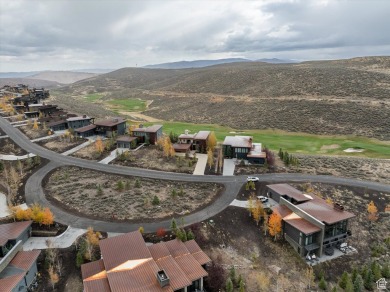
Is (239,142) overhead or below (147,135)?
below

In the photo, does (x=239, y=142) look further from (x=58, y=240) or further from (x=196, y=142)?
(x=58, y=240)

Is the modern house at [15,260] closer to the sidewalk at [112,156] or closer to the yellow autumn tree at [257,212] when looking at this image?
the sidewalk at [112,156]

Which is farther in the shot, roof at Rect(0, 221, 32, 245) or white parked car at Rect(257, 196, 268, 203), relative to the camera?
white parked car at Rect(257, 196, 268, 203)

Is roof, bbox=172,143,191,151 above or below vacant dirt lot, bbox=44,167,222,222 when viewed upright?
above

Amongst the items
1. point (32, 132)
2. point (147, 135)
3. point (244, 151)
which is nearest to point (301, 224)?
point (244, 151)

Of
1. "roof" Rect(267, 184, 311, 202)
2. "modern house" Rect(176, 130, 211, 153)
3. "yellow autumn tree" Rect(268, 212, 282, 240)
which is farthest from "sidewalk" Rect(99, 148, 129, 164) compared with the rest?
"yellow autumn tree" Rect(268, 212, 282, 240)

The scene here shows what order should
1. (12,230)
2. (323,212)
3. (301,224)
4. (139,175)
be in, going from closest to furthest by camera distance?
(12,230) → (301,224) → (323,212) → (139,175)

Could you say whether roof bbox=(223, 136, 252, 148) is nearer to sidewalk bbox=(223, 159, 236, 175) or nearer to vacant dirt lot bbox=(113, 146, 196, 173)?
sidewalk bbox=(223, 159, 236, 175)

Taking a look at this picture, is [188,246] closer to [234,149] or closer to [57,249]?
[57,249]
